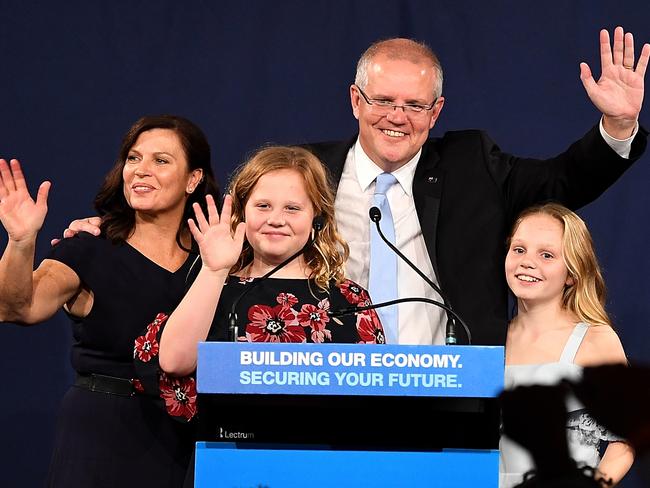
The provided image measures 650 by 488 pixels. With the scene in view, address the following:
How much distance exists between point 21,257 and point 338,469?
1098mm

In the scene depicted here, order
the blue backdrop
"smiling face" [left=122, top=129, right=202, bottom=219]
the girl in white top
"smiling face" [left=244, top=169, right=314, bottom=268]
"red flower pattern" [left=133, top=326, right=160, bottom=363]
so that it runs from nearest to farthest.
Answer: "red flower pattern" [left=133, top=326, right=160, bottom=363] → "smiling face" [left=244, top=169, right=314, bottom=268] → the girl in white top → "smiling face" [left=122, top=129, right=202, bottom=219] → the blue backdrop

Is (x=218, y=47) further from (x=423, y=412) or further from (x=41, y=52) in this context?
(x=423, y=412)

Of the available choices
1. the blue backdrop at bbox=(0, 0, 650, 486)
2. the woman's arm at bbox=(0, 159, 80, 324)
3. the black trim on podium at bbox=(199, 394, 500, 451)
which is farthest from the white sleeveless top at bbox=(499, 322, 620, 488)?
the blue backdrop at bbox=(0, 0, 650, 486)

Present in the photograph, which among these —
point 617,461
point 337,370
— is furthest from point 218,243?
point 617,461

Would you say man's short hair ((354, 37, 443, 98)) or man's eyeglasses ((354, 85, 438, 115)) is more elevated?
man's short hair ((354, 37, 443, 98))

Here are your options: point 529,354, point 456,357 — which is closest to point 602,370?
point 456,357

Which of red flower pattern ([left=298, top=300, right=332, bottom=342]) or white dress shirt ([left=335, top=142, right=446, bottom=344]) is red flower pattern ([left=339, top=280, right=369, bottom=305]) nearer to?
red flower pattern ([left=298, top=300, right=332, bottom=342])

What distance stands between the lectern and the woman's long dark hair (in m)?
1.13

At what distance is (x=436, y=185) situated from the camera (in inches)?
112

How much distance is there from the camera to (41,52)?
3.68 m

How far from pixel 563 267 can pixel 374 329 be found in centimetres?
69

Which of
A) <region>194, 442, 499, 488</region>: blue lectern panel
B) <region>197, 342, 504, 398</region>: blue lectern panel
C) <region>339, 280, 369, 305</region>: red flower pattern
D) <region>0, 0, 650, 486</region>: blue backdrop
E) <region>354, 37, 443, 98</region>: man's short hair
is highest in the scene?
<region>0, 0, 650, 486</region>: blue backdrop

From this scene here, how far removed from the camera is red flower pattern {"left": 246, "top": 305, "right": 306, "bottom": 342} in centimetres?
207

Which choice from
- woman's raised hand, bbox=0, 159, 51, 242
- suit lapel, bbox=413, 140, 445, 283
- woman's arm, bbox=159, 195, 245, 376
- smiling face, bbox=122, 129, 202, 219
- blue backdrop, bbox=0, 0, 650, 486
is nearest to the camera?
woman's arm, bbox=159, 195, 245, 376
